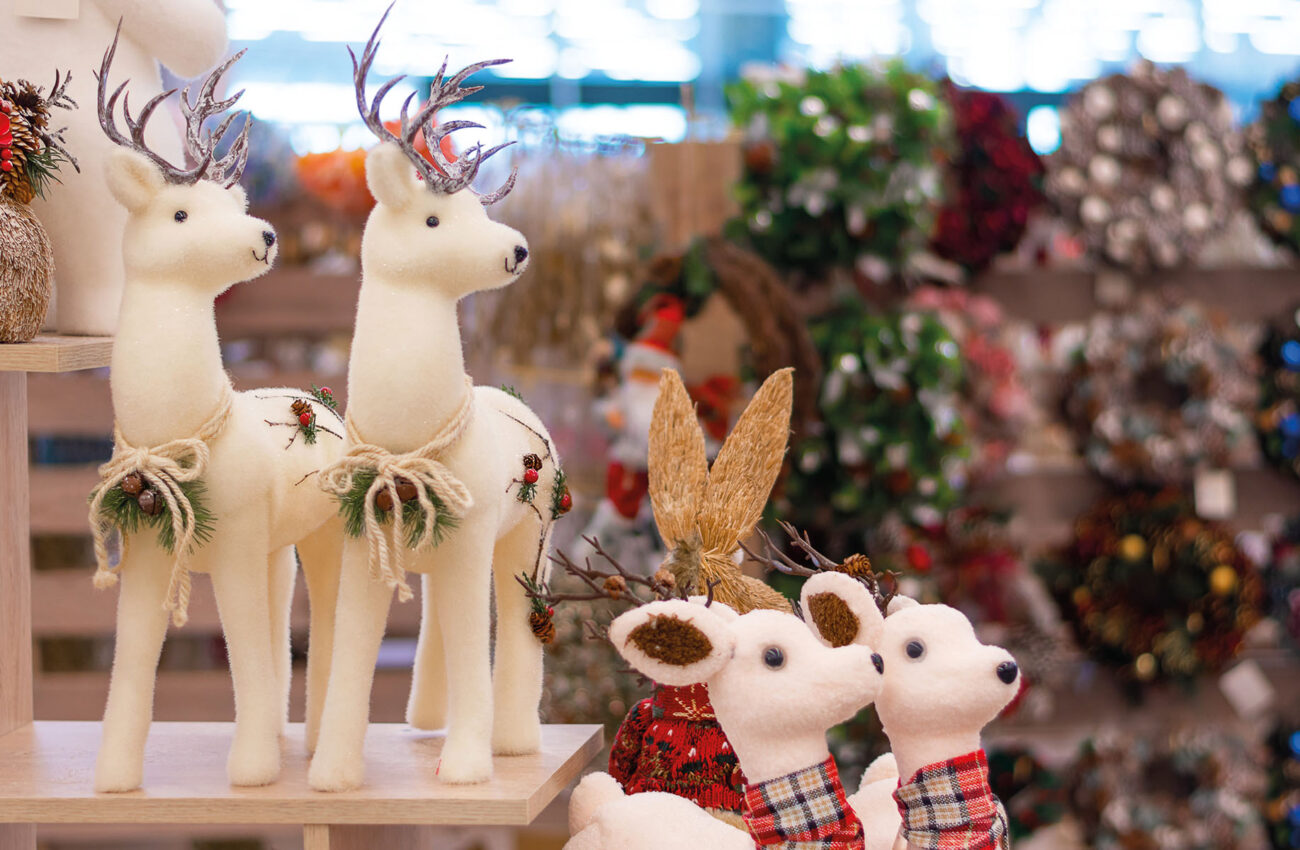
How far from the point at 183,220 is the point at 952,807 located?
0.83 metres

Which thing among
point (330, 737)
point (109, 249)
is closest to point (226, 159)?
point (109, 249)

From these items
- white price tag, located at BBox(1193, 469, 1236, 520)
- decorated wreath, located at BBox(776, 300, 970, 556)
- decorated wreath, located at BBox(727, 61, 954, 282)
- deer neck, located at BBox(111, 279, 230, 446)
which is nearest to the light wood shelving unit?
deer neck, located at BBox(111, 279, 230, 446)

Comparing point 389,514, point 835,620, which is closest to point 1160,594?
point 835,620

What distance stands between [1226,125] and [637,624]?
8.71 ft

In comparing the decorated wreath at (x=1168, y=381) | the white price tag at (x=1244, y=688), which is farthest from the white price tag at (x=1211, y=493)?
the white price tag at (x=1244, y=688)

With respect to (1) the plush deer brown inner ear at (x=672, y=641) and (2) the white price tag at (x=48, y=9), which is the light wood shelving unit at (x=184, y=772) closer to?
(1) the plush deer brown inner ear at (x=672, y=641)

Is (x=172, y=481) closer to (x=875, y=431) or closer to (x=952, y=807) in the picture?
(x=952, y=807)

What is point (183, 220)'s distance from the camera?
3.72 feet

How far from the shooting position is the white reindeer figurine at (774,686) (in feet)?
3.42

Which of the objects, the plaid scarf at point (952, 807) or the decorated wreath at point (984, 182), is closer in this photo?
the plaid scarf at point (952, 807)

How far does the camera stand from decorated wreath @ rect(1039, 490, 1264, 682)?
2.97 meters

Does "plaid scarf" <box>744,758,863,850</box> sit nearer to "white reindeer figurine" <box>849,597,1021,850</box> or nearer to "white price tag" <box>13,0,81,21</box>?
"white reindeer figurine" <box>849,597,1021,850</box>

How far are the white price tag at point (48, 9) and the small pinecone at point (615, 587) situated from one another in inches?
32.9

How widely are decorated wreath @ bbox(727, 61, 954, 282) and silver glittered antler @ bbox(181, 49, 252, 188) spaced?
154cm
